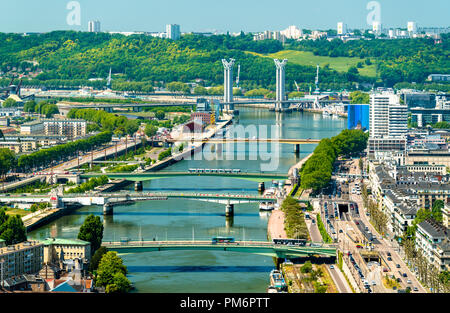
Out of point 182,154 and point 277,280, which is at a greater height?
point 182,154

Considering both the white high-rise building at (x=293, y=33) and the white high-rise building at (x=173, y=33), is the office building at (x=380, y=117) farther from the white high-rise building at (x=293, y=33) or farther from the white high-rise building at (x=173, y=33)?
the white high-rise building at (x=293, y=33)

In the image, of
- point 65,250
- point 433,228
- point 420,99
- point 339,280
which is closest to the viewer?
point 339,280

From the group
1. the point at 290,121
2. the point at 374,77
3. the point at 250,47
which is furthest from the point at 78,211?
the point at 250,47

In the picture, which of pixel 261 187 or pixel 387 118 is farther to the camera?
pixel 387 118

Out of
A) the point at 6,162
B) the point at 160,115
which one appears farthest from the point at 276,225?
the point at 160,115

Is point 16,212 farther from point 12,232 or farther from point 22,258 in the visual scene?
point 22,258

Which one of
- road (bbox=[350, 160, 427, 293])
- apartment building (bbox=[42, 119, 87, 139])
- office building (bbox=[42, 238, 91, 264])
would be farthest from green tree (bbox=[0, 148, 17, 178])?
office building (bbox=[42, 238, 91, 264])

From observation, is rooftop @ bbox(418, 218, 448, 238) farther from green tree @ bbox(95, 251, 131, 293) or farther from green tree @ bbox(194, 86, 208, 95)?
green tree @ bbox(194, 86, 208, 95)
